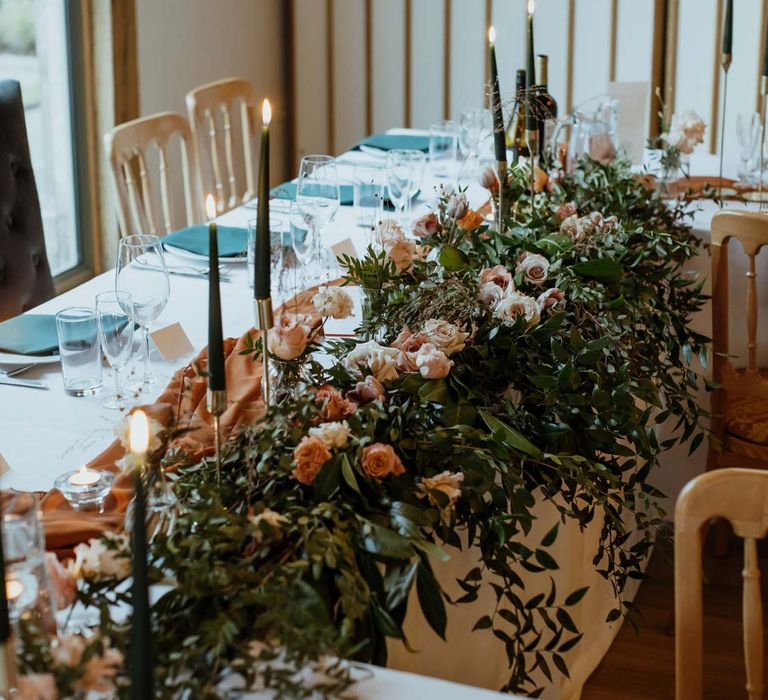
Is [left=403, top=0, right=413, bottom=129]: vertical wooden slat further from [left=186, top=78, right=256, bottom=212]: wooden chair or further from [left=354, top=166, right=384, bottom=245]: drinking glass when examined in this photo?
[left=354, top=166, right=384, bottom=245]: drinking glass

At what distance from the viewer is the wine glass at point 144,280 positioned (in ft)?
5.63

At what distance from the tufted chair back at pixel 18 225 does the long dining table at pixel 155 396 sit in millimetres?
545

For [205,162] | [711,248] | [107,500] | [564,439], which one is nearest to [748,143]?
[711,248]

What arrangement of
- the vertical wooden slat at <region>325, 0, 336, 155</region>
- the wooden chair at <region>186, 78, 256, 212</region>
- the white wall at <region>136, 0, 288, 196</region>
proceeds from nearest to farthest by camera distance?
1. the wooden chair at <region>186, 78, 256, 212</region>
2. the white wall at <region>136, 0, 288, 196</region>
3. the vertical wooden slat at <region>325, 0, 336, 155</region>

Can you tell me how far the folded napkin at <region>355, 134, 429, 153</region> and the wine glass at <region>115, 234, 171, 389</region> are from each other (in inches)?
71.9

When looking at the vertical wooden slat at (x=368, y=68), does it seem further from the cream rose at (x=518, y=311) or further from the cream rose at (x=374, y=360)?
the cream rose at (x=374, y=360)

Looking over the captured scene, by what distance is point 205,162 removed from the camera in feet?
11.2

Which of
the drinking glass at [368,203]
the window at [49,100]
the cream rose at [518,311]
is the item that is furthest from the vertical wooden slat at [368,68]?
the cream rose at [518,311]

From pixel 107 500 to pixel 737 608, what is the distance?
1709 millimetres

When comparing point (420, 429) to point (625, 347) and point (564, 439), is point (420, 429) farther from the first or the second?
point (625, 347)

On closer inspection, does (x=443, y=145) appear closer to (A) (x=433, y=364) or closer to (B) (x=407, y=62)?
(B) (x=407, y=62)

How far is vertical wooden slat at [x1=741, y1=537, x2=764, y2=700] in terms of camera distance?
3.56 feet

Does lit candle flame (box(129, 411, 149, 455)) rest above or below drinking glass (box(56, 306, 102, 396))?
above

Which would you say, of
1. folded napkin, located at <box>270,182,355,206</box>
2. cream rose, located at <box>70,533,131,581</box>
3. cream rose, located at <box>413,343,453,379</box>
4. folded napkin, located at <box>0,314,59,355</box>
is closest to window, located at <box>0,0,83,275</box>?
folded napkin, located at <box>270,182,355,206</box>
